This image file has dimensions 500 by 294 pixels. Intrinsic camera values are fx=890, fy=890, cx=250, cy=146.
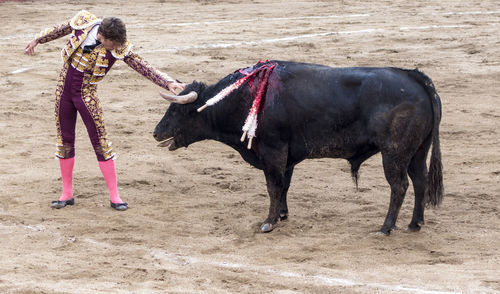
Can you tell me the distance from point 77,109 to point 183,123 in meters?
0.83

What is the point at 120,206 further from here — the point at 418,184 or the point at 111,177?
the point at 418,184

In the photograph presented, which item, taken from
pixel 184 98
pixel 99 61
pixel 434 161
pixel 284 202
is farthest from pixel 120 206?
pixel 434 161

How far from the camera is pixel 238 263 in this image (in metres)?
6.00

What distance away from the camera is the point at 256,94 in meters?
6.67

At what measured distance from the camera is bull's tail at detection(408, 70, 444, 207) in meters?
6.38

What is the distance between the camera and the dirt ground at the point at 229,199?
5723 millimetres

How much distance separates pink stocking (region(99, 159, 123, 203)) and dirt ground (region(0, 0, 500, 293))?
0.13 m

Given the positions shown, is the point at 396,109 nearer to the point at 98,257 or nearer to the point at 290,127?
the point at 290,127

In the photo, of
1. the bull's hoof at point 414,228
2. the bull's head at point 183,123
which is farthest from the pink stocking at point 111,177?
the bull's hoof at point 414,228

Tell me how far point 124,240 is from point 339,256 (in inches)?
62.2

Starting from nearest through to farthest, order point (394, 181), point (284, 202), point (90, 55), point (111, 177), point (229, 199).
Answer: point (394, 181)
point (90, 55)
point (284, 202)
point (111, 177)
point (229, 199)

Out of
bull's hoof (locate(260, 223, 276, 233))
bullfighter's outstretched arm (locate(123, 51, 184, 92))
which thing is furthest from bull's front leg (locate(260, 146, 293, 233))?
bullfighter's outstretched arm (locate(123, 51, 184, 92))

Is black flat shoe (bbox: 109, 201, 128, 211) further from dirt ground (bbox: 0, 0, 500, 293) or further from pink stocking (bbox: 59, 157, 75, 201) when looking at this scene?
pink stocking (bbox: 59, 157, 75, 201)

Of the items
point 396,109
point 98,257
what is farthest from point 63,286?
point 396,109
